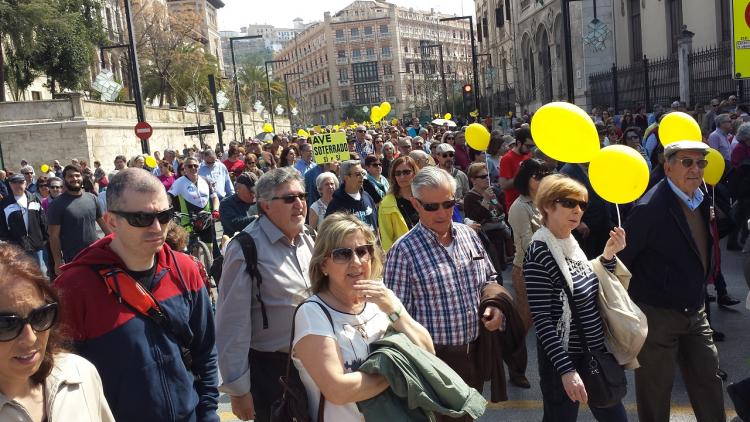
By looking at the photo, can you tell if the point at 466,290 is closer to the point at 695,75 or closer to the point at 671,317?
the point at 671,317

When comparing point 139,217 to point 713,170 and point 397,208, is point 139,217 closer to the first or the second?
point 397,208

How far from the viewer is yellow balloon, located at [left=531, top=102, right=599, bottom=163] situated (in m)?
4.02

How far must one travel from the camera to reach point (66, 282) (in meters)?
2.65

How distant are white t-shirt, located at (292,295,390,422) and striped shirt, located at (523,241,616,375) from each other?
1015 mm

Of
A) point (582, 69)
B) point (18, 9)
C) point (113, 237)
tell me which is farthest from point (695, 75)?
point (18, 9)

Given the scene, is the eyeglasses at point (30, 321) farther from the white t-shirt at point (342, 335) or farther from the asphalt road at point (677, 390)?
the asphalt road at point (677, 390)

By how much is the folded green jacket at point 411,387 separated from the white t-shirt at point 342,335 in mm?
59

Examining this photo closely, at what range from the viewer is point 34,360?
6.69 feet

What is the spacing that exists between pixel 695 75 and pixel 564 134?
60.3ft

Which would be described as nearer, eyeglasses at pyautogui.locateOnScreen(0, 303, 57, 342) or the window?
eyeglasses at pyautogui.locateOnScreen(0, 303, 57, 342)

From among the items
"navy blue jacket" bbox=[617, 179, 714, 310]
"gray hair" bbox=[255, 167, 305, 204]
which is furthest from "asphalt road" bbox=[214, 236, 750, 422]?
"gray hair" bbox=[255, 167, 305, 204]

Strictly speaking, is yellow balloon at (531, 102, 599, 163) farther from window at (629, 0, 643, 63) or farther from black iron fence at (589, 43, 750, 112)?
window at (629, 0, 643, 63)

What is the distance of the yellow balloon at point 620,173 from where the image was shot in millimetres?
3723

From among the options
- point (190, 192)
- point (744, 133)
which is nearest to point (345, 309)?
point (190, 192)
